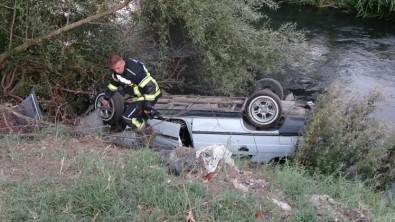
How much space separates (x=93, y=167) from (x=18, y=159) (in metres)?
0.88

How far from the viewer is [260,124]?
8773mm

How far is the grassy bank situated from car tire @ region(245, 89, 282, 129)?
286 cm

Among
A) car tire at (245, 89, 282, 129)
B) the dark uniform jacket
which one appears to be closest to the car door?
car tire at (245, 89, 282, 129)

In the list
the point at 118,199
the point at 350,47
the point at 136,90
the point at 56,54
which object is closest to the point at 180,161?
the point at 118,199

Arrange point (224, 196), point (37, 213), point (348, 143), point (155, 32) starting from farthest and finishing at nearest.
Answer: point (155, 32), point (348, 143), point (224, 196), point (37, 213)

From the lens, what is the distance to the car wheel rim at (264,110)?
8703mm

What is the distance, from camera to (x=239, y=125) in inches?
347

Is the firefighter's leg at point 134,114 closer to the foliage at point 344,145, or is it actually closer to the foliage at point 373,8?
the foliage at point 344,145

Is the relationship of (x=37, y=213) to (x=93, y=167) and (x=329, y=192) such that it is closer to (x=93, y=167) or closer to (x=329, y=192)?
(x=93, y=167)

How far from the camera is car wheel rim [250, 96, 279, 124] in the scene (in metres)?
8.70

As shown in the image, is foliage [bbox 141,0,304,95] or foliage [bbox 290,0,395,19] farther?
foliage [bbox 290,0,395,19]

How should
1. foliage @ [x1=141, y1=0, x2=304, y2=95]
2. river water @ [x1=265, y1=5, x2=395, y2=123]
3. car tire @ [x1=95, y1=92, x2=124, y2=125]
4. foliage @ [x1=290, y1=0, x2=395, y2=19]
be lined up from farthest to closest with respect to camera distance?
foliage @ [x1=290, y1=0, x2=395, y2=19] → river water @ [x1=265, y1=5, x2=395, y2=123] → foliage @ [x1=141, y1=0, x2=304, y2=95] → car tire @ [x1=95, y1=92, x2=124, y2=125]

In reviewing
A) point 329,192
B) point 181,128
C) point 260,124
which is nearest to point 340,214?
point 329,192

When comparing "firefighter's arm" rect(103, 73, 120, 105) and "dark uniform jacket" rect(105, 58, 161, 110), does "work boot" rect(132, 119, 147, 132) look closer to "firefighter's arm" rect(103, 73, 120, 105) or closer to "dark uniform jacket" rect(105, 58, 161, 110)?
"dark uniform jacket" rect(105, 58, 161, 110)
